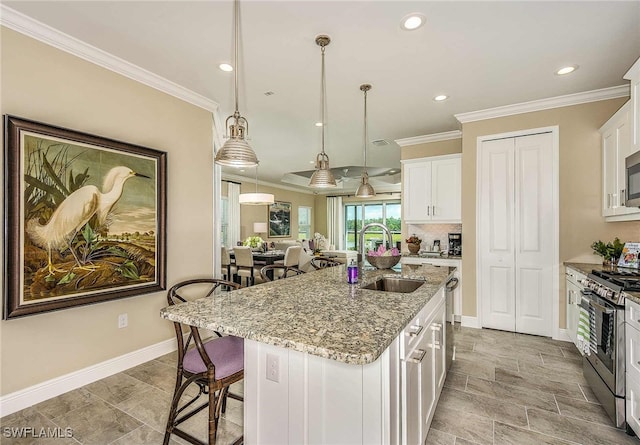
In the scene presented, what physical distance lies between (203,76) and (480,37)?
2.42 m

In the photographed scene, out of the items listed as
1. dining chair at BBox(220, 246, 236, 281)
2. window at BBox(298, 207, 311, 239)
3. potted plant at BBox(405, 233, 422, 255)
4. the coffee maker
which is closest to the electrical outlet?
potted plant at BBox(405, 233, 422, 255)

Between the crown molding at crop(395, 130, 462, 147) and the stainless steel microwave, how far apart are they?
2.23 m

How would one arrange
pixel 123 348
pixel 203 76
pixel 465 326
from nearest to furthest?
pixel 123 348 → pixel 203 76 → pixel 465 326

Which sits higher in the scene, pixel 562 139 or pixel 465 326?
pixel 562 139

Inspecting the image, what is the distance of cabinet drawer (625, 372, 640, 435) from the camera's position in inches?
72.8

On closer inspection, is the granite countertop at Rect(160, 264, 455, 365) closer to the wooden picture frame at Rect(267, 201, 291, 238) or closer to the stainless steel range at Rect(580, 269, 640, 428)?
→ the stainless steel range at Rect(580, 269, 640, 428)

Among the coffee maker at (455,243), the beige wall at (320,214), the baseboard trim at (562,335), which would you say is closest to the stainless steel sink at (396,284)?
the baseboard trim at (562,335)

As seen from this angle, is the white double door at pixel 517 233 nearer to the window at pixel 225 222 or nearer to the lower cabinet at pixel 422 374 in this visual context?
the lower cabinet at pixel 422 374

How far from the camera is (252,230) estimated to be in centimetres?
905

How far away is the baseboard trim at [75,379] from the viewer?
7.10ft

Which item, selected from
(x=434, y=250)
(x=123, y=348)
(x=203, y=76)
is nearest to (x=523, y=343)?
(x=434, y=250)

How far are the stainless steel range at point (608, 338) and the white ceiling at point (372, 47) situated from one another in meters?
1.83

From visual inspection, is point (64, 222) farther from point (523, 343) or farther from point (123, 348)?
point (523, 343)

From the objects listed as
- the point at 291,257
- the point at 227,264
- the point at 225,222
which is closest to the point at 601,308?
the point at 291,257
